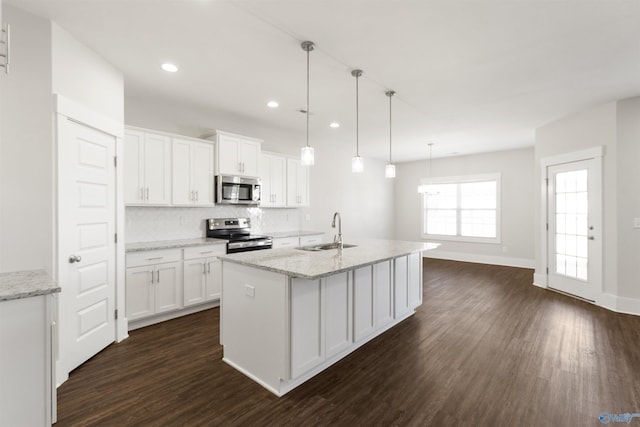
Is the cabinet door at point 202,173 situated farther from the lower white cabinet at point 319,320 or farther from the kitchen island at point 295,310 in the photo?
the lower white cabinet at point 319,320

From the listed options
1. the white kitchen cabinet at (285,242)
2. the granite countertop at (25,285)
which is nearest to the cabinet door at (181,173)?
the white kitchen cabinet at (285,242)

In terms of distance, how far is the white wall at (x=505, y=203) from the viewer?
22.2ft

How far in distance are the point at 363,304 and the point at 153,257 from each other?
7.91 ft

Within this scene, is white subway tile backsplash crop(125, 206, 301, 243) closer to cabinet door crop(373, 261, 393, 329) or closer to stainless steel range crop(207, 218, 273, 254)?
stainless steel range crop(207, 218, 273, 254)

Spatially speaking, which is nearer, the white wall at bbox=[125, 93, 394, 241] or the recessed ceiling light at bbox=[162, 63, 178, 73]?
the recessed ceiling light at bbox=[162, 63, 178, 73]

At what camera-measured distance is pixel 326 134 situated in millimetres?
5805

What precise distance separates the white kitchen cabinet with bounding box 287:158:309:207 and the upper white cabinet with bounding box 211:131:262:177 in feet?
2.51

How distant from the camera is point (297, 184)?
5.45 metres

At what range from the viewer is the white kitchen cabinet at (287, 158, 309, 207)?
532 cm

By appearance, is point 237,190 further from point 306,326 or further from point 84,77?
point 306,326

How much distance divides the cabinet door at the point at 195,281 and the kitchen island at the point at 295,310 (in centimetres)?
121

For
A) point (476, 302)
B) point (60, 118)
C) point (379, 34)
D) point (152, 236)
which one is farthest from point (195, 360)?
point (476, 302)

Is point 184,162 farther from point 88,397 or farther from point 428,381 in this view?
point 428,381

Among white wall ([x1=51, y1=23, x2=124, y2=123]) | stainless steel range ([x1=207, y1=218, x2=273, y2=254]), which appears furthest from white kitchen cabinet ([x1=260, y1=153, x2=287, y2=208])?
white wall ([x1=51, y1=23, x2=124, y2=123])
